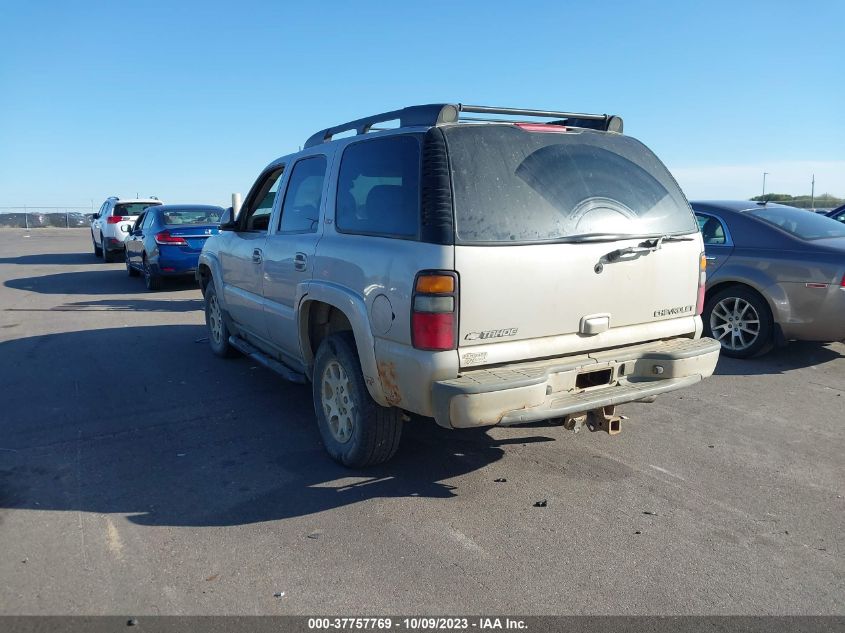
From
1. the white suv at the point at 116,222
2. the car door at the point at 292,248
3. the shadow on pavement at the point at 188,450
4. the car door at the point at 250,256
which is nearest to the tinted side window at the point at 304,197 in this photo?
the car door at the point at 292,248

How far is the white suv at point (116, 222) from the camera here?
64.5 ft

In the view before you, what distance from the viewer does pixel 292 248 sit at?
16.7ft

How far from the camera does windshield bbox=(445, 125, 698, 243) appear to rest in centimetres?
377

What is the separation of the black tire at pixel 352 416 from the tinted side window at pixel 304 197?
0.97 meters

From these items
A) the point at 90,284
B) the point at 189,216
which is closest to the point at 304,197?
the point at 189,216

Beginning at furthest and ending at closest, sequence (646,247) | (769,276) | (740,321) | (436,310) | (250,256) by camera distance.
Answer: (740,321), (769,276), (250,256), (646,247), (436,310)

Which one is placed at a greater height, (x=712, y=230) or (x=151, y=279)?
(x=712, y=230)

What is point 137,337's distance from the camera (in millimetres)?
8812

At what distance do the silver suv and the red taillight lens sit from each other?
1 cm

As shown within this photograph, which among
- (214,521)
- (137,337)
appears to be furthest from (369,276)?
(137,337)

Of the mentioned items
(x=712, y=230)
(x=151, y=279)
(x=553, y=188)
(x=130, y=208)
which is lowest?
(x=151, y=279)

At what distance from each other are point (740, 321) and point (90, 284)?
12938 millimetres

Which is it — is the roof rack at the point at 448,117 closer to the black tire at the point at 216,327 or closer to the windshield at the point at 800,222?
the black tire at the point at 216,327

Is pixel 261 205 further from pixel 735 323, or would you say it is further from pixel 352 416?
pixel 735 323
